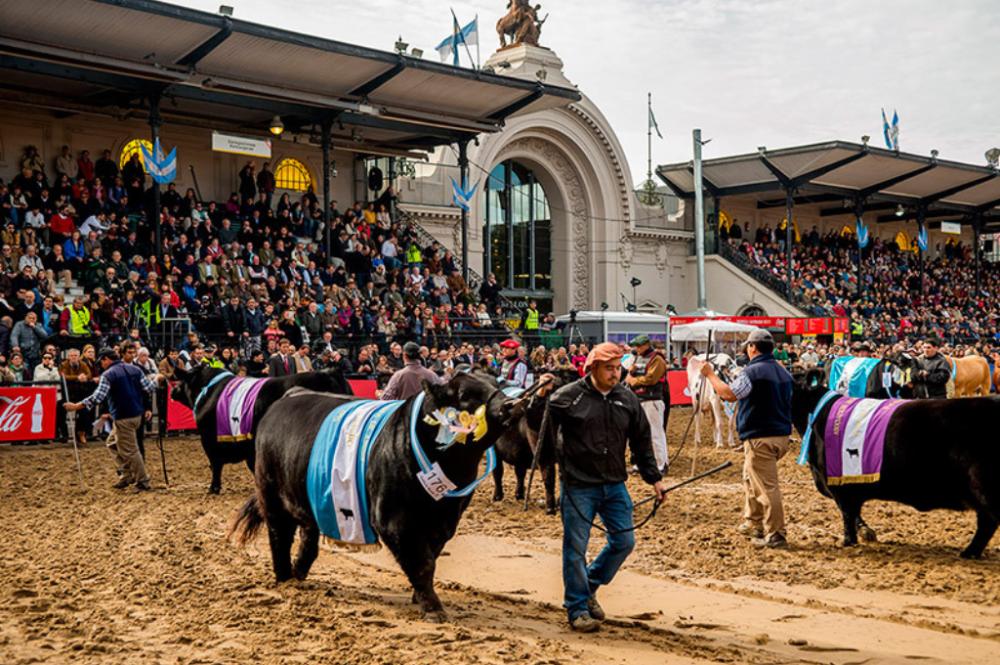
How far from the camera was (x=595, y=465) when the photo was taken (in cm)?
688

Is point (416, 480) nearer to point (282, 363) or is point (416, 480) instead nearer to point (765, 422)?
point (765, 422)

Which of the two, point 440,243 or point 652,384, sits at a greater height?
point 440,243

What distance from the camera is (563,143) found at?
38500 mm

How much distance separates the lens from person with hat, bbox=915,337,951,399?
17.1 metres

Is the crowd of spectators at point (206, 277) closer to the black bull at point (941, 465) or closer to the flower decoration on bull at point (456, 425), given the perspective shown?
the black bull at point (941, 465)

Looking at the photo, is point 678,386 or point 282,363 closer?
point 282,363

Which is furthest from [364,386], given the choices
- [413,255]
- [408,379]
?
[413,255]

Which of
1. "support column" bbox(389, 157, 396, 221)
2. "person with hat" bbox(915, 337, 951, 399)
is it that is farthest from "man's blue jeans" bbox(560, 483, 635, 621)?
"support column" bbox(389, 157, 396, 221)

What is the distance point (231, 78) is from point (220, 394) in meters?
13.2

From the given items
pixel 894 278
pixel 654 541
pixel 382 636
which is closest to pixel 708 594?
pixel 654 541

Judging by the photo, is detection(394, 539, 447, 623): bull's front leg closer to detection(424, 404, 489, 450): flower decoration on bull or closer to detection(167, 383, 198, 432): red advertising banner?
detection(424, 404, 489, 450): flower decoration on bull

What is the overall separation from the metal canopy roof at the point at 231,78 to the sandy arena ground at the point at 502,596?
41.2 feet

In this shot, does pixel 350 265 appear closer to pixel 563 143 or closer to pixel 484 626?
pixel 563 143

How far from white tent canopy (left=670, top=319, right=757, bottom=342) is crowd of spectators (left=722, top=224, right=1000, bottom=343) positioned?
8.79 meters
